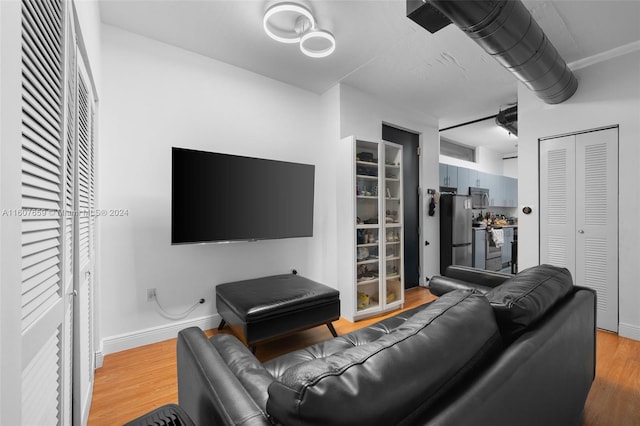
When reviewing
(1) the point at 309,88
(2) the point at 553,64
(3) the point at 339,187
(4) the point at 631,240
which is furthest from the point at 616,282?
(1) the point at 309,88

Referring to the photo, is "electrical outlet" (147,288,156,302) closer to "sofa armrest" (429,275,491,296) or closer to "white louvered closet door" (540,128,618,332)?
"sofa armrest" (429,275,491,296)

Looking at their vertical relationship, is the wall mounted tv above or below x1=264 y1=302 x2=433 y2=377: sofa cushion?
above

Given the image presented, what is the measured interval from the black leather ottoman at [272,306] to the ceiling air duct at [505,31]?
7.21ft

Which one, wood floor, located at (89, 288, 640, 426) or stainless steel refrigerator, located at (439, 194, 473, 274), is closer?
wood floor, located at (89, 288, 640, 426)

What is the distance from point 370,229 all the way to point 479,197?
3857mm

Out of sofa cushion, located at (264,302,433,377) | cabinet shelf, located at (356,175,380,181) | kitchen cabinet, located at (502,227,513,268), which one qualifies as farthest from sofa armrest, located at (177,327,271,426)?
kitchen cabinet, located at (502,227,513,268)

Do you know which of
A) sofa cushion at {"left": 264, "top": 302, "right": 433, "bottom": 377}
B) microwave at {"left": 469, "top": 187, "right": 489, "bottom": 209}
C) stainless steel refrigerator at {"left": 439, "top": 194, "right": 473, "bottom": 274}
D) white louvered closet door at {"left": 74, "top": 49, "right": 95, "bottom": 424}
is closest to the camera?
white louvered closet door at {"left": 74, "top": 49, "right": 95, "bottom": 424}

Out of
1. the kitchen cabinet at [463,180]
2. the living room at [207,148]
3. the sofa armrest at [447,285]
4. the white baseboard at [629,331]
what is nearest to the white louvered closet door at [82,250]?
the living room at [207,148]

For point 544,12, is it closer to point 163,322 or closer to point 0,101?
point 0,101

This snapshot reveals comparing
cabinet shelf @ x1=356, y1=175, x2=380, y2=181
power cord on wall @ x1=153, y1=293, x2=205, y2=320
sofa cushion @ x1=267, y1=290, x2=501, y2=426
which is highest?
cabinet shelf @ x1=356, y1=175, x2=380, y2=181

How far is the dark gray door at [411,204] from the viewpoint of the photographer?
4.27m

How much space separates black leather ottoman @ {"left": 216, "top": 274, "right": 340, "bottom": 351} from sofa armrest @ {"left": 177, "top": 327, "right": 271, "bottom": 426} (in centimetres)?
89

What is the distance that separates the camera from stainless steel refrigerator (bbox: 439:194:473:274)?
4.49m

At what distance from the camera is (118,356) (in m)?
2.33
